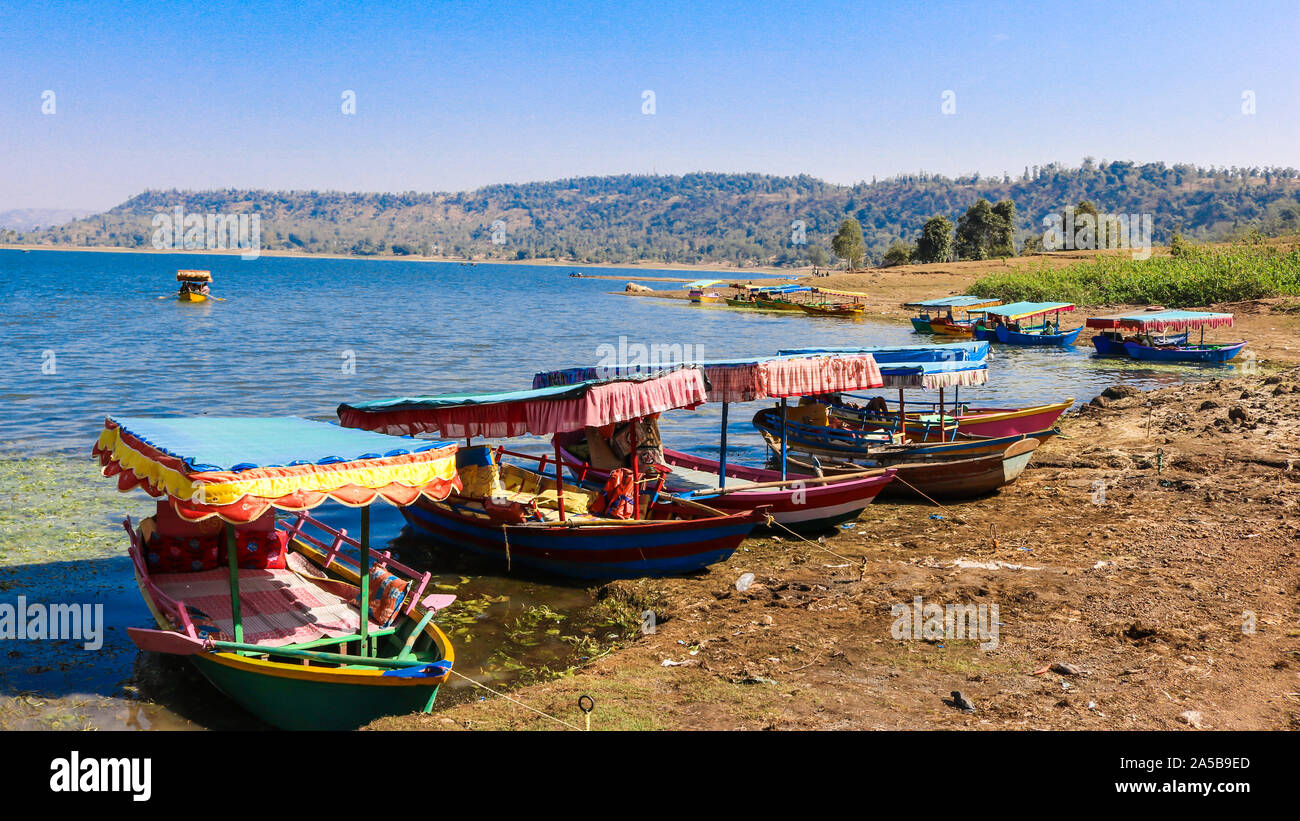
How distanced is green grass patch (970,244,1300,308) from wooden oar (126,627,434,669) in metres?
51.4

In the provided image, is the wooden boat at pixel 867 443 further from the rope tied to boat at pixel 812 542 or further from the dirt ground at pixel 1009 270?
the dirt ground at pixel 1009 270

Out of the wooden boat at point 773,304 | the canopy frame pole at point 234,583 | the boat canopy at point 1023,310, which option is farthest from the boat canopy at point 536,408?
the wooden boat at point 773,304

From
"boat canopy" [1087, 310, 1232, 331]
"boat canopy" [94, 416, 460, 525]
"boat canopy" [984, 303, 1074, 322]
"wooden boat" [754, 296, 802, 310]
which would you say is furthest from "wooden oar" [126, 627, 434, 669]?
"wooden boat" [754, 296, 802, 310]

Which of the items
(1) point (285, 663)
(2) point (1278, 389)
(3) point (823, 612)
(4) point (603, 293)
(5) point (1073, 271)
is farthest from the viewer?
(4) point (603, 293)

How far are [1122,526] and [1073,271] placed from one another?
2100 inches

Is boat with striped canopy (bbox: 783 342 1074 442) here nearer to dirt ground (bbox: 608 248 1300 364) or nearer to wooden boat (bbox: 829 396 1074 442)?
wooden boat (bbox: 829 396 1074 442)

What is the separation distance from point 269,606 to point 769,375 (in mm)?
7566

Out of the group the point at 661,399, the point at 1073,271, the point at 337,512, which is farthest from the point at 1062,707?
the point at 1073,271

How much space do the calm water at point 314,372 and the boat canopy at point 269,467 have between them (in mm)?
2235

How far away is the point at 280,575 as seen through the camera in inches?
426

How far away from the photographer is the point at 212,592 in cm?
1031

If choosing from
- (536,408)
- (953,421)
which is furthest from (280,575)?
(953,421)
